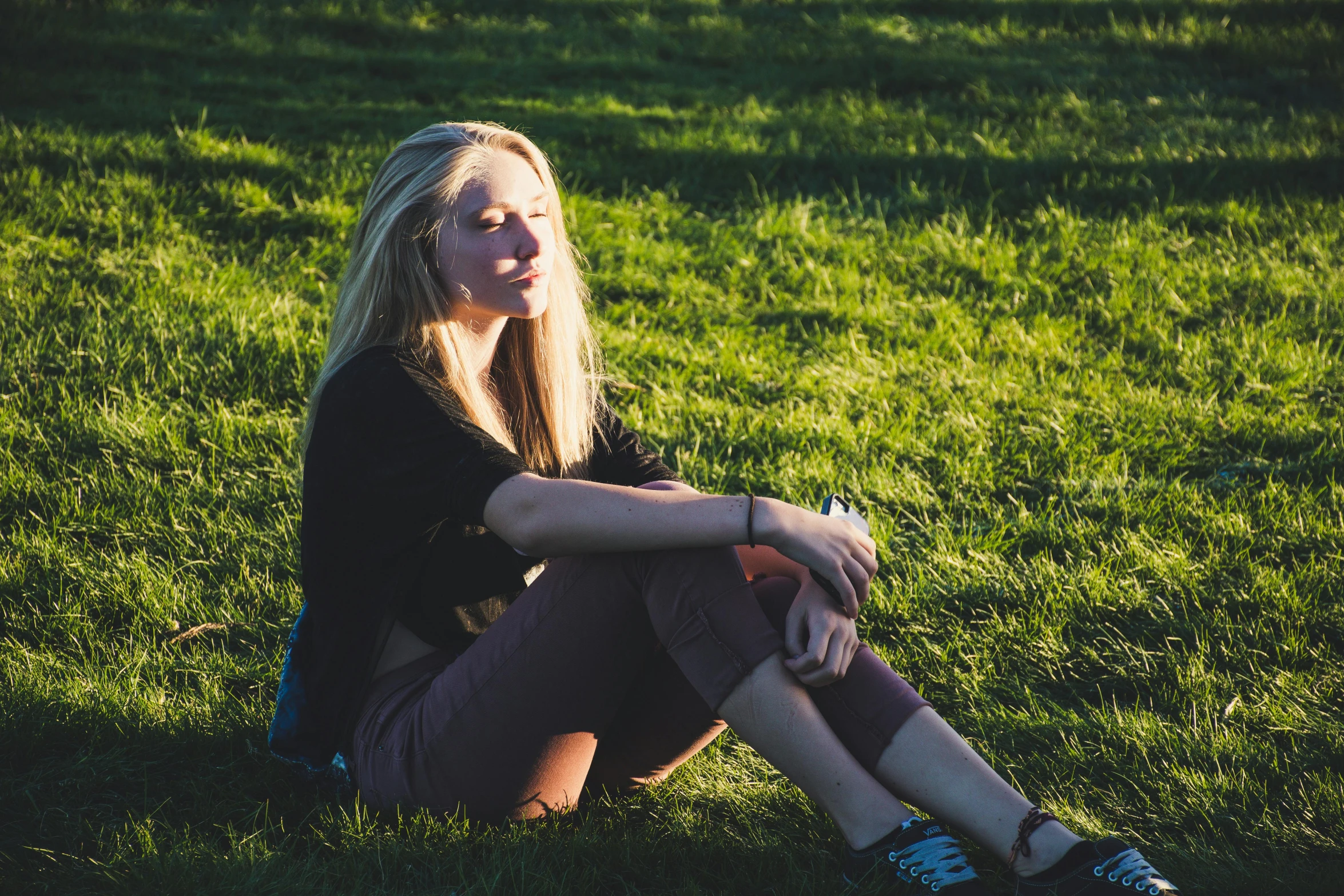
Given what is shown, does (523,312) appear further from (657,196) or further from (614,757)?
(657,196)

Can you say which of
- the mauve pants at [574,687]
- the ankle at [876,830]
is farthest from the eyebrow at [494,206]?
the ankle at [876,830]

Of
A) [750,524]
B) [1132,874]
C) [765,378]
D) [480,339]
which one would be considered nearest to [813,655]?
[750,524]

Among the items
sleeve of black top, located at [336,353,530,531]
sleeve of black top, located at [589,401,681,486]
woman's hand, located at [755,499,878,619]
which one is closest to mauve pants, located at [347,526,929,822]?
woman's hand, located at [755,499,878,619]

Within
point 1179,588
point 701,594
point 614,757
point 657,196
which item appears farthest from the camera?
point 657,196

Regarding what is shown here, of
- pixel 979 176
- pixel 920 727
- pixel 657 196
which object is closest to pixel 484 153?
pixel 920 727

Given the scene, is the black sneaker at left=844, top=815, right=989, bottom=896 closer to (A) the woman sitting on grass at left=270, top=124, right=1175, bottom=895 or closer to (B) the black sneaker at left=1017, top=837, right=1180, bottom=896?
(A) the woman sitting on grass at left=270, top=124, right=1175, bottom=895

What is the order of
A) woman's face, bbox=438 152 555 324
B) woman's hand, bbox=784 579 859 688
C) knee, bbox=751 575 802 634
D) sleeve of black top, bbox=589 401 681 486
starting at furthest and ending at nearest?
sleeve of black top, bbox=589 401 681 486 < woman's face, bbox=438 152 555 324 < knee, bbox=751 575 802 634 < woman's hand, bbox=784 579 859 688

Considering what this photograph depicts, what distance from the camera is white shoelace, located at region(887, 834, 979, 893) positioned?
2029 mm

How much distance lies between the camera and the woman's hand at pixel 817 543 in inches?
85.7

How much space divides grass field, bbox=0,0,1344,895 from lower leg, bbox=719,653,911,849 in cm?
25

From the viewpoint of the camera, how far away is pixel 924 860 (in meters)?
2.04

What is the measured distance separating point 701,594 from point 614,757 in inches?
22.9

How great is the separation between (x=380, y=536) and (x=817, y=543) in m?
0.94

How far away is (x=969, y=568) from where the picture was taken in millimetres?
3539
